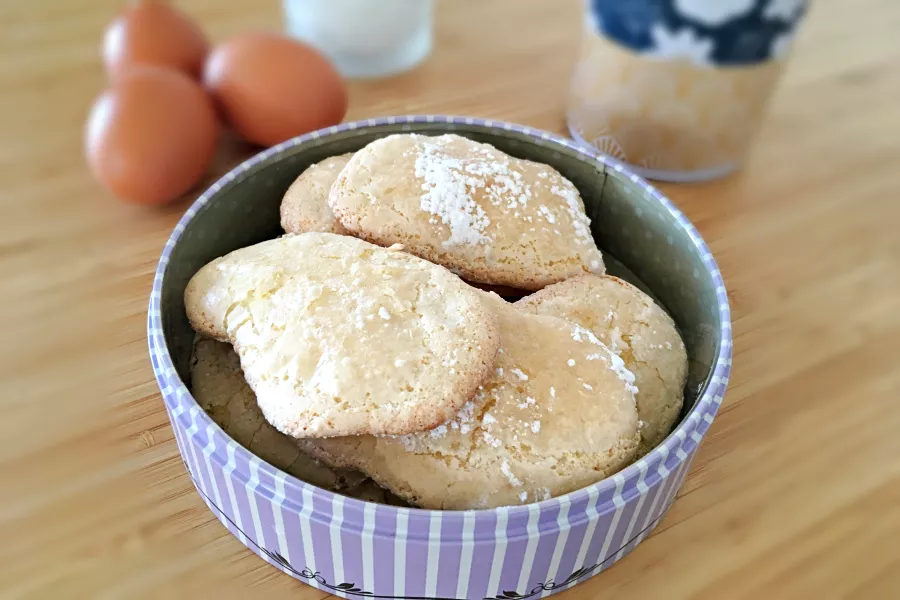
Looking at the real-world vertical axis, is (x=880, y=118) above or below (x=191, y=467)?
above

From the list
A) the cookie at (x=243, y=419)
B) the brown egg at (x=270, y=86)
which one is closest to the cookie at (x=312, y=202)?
the cookie at (x=243, y=419)

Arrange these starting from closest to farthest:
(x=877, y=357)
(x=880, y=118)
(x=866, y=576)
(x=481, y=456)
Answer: (x=481, y=456), (x=866, y=576), (x=877, y=357), (x=880, y=118)

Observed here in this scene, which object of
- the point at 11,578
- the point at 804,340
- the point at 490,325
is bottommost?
the point at 11,578

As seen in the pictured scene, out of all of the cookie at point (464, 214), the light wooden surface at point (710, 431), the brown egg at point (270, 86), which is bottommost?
the light wooden surface at point (710, 431)

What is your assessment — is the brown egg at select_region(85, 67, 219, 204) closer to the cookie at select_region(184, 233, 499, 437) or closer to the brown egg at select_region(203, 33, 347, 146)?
the brown egg at select_region(203, 33, 347, 146)

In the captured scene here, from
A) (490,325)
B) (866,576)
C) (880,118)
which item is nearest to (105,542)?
(490,325)

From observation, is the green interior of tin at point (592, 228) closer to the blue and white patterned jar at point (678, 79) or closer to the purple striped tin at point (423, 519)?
the purple striped tin at point (423, 519)

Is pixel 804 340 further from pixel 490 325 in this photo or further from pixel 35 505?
pixel 35 505

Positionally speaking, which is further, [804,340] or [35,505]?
[804,340]
